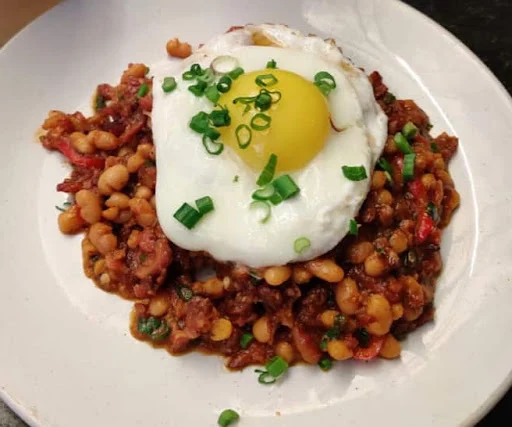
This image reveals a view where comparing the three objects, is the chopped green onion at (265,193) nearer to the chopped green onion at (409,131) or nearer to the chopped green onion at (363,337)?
the chopped green onion at (363,337)

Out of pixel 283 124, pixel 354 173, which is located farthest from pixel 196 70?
pixel 354 173

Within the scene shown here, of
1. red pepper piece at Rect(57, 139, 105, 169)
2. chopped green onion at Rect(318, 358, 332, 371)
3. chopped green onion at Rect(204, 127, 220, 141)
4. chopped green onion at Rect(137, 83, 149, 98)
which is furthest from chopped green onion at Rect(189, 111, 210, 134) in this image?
chopped green onion at Rect(318, 358, 332, 371)

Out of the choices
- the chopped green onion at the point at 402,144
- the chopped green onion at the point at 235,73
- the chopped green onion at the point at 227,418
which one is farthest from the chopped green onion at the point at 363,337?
the chopped green onion at the point at 235,73

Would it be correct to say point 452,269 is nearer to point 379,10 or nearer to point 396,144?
point 396,144

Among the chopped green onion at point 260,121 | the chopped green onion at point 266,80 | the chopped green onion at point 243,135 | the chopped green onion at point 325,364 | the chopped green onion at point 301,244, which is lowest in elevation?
the chopped green onion at point 325,364

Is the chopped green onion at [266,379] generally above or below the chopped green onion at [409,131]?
below

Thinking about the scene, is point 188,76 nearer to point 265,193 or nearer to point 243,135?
point 243,135
